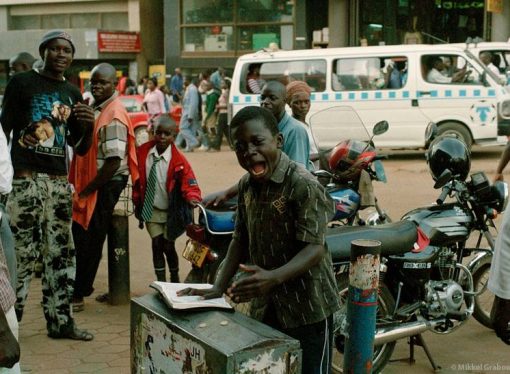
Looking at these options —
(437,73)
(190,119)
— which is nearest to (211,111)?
(190,119)

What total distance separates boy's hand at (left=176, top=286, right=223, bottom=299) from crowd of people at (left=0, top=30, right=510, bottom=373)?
0.02 m

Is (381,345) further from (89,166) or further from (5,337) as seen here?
(5,337)

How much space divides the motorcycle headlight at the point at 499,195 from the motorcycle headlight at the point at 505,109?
31.0ft

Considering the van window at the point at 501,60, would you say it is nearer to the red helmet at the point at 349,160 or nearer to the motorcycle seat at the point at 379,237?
the red helmet at the point at 349,160

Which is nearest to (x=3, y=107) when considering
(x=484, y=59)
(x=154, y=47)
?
(x=484, y=59)

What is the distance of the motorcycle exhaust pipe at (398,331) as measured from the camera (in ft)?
15.5

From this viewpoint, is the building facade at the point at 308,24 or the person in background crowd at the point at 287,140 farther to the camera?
the building facade at the point at 308,24

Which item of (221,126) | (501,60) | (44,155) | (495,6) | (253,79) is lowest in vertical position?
(221,126)

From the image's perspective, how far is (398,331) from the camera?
478cm

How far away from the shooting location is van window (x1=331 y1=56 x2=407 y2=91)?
1508 cm

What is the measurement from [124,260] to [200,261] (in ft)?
4.17

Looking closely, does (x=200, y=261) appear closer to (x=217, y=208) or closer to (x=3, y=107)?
(x=217, y=208)

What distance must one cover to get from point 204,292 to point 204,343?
1.98 ft

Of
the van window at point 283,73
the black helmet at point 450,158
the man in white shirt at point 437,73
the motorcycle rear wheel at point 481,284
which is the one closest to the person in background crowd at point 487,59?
the man in white shirt at point 437,73
